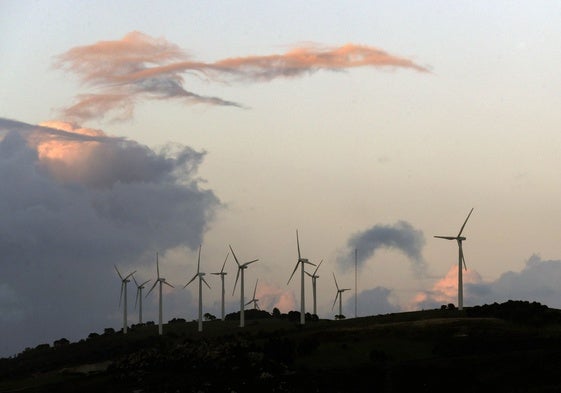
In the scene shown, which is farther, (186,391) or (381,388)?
(186,391)

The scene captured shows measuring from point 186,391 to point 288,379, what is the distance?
16999 mm

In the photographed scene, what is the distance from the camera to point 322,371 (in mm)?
199875

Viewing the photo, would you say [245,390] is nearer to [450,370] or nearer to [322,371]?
[322,371]

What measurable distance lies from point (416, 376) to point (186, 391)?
38.6m

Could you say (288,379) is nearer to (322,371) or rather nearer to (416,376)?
(322,371)

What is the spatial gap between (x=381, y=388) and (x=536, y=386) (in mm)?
24648

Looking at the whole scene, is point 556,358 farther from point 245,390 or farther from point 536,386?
point 245,390

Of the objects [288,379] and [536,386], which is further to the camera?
[288,379]

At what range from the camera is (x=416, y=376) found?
184500 millimetres

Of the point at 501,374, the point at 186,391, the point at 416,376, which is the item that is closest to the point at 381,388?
the point at 416,376

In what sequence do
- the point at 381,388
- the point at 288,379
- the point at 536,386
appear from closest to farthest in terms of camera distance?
1. the point at 536,386
2. the point at 381,388
3. the point at 288,379

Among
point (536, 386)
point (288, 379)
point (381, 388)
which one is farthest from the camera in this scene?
point (288, 379)

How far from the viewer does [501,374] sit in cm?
17925

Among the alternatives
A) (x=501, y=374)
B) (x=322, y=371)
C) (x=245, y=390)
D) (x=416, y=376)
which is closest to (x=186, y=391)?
(x=245, y=390)
